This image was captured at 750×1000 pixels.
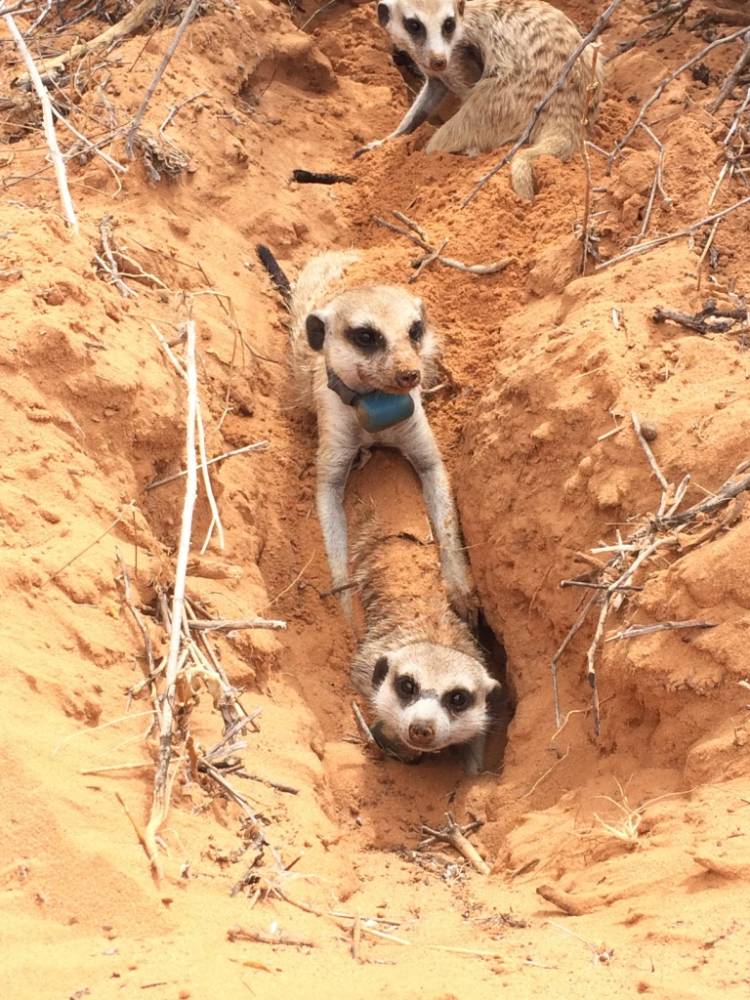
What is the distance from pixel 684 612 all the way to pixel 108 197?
317 centimetres

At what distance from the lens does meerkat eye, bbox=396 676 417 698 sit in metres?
4.57

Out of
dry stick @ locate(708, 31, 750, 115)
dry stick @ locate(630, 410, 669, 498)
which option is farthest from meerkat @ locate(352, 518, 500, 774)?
dry stick @ locate(708, 31, 750, 115)

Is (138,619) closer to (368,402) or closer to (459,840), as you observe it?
(459,840)

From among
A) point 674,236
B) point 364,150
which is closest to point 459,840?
point 674,236

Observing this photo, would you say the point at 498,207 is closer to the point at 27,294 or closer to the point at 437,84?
the point at 437,84

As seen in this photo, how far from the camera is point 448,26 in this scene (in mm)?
6820

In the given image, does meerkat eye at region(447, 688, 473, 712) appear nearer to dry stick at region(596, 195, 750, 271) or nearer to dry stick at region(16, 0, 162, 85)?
dry stick at region(596, 195, 750, 271)

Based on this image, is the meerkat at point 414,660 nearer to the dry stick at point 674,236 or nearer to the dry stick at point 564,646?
the dry stick at point 564,646

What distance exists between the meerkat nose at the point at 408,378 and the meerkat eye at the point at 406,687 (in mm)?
1106

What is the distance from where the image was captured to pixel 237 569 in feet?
14.5

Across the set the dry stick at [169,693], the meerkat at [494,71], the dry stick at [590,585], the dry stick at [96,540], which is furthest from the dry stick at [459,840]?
the meerkat at [494,71]

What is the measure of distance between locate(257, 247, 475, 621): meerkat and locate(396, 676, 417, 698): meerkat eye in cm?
59

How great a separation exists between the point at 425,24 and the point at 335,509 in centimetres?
302

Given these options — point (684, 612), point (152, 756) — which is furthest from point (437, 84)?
point (152, 756)
